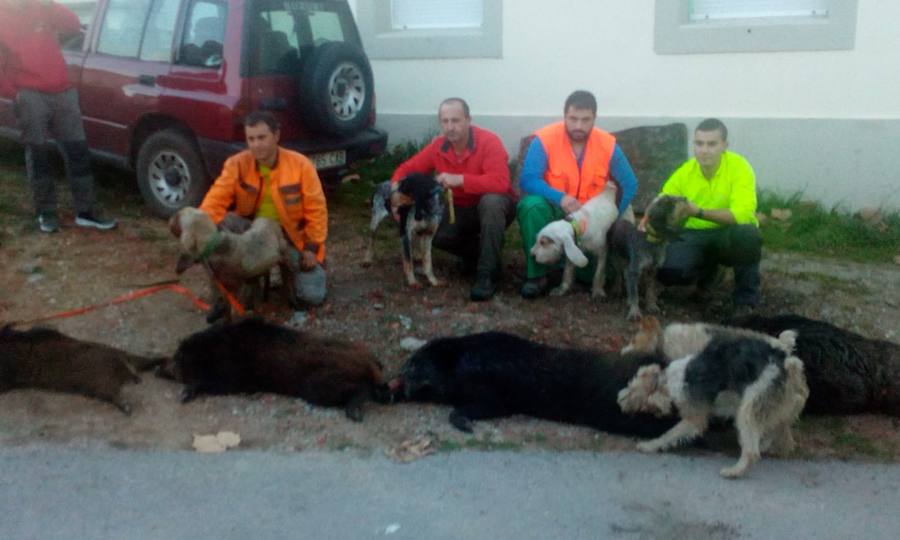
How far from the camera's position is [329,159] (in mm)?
8664

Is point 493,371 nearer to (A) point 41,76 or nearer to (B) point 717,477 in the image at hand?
(B) point 717,477

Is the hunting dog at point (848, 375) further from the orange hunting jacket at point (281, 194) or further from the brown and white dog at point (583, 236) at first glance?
the orange hunting jacket at point (281, 194)

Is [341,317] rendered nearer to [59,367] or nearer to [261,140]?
[261,140]

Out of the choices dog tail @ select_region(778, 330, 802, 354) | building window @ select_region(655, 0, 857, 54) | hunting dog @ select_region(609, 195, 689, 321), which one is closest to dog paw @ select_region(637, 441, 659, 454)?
dog tail @ select_region(778, 330, 802, 354)

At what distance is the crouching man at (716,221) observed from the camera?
21.1 feet

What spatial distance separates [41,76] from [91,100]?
3.91ft

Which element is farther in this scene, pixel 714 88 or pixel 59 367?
pixel 714 88

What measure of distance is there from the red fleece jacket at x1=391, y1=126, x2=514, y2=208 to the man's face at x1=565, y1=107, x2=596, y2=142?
1.83ft

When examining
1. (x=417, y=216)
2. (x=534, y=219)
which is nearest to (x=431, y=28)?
(x=417, y=216)

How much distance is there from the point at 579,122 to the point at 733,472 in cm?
314

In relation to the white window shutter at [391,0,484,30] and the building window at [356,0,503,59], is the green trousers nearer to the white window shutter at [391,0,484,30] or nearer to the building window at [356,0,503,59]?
the building window at [356,0,503,59]

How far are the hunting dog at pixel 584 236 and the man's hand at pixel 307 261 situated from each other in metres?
1.55

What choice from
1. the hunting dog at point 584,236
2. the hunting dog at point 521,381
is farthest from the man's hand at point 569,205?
the hunting dog at point 521,381

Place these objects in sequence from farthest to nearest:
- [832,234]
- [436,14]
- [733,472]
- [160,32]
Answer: [436,14]
[160,32]
[832,234]
[733,472]
